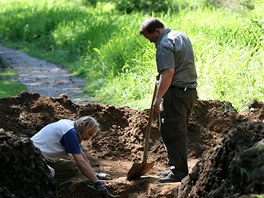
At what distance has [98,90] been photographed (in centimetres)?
1392

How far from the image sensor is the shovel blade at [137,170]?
7.94 meters

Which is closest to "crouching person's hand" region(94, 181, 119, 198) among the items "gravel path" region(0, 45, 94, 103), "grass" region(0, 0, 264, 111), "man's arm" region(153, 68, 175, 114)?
"man's arm" region(153, 68, 175, 114)

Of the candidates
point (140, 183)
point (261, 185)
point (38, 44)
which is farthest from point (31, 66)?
point (261, 185)

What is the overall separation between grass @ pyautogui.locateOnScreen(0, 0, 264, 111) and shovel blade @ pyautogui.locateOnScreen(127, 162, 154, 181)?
10.3ft

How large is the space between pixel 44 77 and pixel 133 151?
7546 mm

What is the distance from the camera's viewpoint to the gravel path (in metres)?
14.5

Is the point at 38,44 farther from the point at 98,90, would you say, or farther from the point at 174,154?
the point at 174,154

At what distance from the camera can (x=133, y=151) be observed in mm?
9586

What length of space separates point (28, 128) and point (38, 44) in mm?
12906

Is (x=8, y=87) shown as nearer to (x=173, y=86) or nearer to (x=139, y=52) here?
(x=139, y=52)

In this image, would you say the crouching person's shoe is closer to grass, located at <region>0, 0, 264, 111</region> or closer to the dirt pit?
the dirt pit

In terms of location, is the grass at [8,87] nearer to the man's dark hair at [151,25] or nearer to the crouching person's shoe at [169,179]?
the crouching person's shoe at [169,179]

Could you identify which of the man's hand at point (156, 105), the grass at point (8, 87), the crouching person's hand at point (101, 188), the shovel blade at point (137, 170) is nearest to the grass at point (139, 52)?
the grass at point (8, 87)

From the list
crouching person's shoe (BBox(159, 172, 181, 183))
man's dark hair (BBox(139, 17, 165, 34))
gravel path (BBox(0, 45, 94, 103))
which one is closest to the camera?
man's dark hair (BBox(139, 17, 165, 34))
